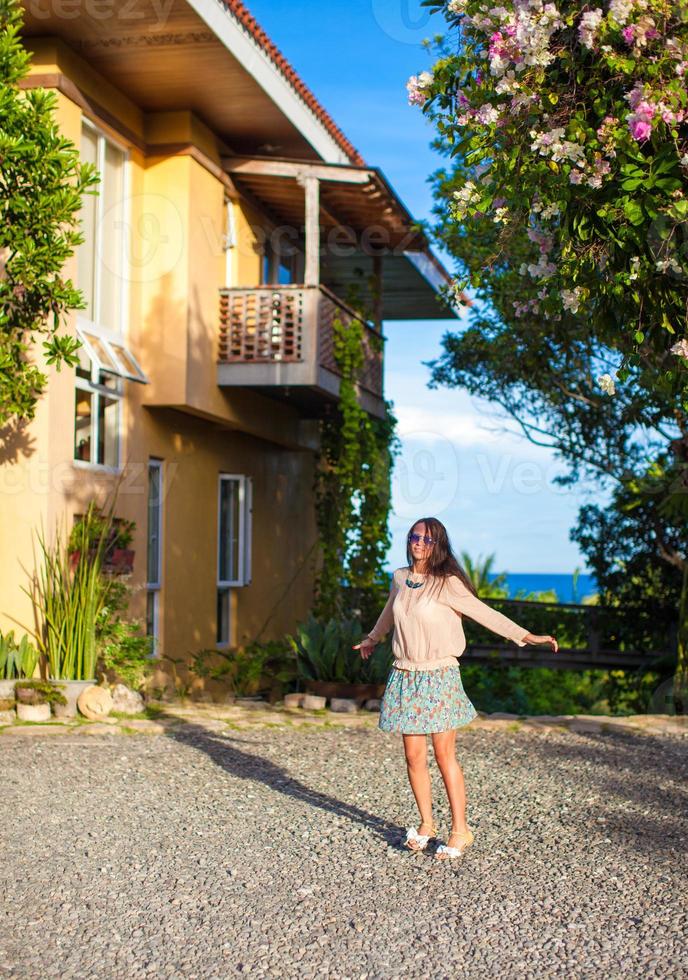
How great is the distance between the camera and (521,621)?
18141mm

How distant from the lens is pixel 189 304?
1304 centimetres

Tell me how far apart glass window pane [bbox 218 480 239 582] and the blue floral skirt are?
1008 cm

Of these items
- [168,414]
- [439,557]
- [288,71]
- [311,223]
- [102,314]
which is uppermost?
[288,71]

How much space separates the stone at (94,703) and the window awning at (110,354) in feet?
10.8

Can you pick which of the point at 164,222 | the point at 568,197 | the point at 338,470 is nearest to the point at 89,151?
the point at 164,222

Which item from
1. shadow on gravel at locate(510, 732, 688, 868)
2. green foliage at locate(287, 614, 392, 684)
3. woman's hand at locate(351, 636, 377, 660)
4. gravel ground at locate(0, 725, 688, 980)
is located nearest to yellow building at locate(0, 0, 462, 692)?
green foliage at locate(287, 614, 392, 684)

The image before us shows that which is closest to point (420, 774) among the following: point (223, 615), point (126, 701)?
point (126, 701)

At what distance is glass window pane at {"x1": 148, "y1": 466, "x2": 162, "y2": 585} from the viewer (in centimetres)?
1338

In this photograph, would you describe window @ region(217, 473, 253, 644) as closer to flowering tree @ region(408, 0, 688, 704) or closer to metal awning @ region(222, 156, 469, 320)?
metal awning @ region(222, 156, 469, 320)

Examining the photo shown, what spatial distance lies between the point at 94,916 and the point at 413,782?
5.69ft

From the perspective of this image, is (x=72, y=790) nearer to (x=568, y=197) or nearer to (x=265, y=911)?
(x=265, y=911)

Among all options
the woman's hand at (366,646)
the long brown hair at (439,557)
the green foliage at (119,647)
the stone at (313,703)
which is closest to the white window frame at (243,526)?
the stone at (313,703)

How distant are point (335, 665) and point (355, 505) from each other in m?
4.71

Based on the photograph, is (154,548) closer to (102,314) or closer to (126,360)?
(126,360)
